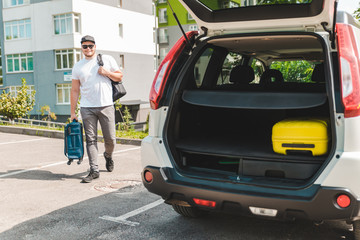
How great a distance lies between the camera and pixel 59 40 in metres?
36.5

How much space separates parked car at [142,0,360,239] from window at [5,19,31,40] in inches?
1496

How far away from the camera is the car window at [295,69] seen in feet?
17.5

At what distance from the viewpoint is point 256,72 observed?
556 centimetres

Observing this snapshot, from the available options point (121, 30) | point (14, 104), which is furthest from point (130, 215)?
point (121, 30)

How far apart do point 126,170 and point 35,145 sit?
12.5ft

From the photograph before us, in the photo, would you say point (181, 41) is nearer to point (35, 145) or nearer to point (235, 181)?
point (235, 181)

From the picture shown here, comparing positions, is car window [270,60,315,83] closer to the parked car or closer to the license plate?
the parked car

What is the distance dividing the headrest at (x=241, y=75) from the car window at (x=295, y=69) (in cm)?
60

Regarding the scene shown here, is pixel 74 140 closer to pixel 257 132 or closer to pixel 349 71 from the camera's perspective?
pixel 257 132

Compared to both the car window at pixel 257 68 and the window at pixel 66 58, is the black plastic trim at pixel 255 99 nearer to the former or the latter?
the car window at pixel 257 68

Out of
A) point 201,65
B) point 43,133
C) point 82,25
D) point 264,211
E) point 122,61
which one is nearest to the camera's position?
point 264,211

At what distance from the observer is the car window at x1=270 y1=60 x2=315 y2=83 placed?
5324mm

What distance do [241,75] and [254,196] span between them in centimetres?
235

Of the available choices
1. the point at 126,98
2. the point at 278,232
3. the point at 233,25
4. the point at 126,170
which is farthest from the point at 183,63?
the point at 126,98
